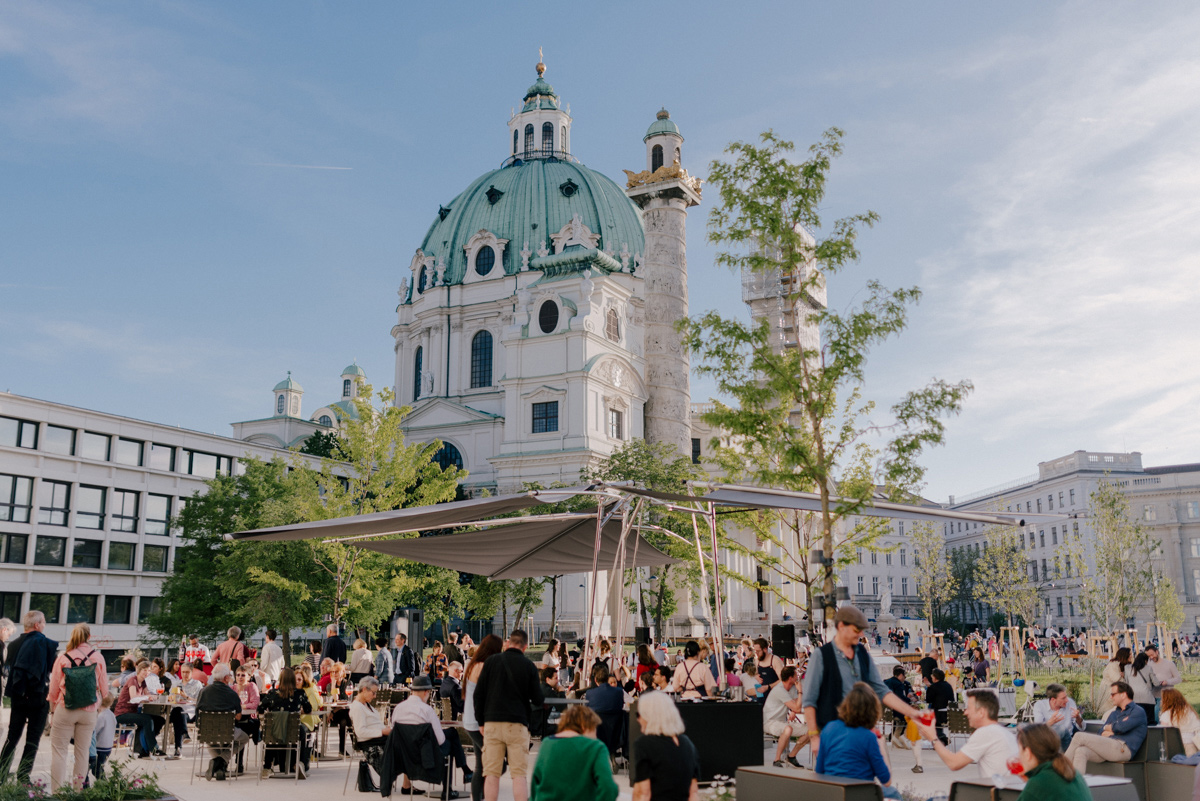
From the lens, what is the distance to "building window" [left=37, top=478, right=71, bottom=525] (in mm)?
43125

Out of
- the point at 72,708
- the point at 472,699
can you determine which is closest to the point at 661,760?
the point at 472,699

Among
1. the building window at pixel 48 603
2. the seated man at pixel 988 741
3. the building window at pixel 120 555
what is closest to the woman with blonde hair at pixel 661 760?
the seated man at pixel 988 741

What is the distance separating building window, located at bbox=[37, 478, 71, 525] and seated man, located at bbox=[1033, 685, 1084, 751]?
42576 millimetres

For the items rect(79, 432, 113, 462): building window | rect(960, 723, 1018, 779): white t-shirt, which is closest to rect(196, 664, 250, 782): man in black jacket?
rect(960, 723, 1018, 779): white t-shirt

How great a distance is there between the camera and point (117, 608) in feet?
152

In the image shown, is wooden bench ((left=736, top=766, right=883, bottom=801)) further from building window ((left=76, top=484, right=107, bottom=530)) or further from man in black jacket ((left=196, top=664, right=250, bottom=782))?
building window ((left=76, top=484, right=107, bottom=530))

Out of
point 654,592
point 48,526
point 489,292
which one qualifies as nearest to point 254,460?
point 48,526

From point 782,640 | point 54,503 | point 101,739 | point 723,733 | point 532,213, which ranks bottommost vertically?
point 101,739

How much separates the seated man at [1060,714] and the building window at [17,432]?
42355 mm

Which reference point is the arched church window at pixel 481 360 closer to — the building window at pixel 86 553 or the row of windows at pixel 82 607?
the row of windows at pixel 82 607

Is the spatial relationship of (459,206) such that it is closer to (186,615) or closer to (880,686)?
(186,615)

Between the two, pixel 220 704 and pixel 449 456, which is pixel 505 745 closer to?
pixel 220 704

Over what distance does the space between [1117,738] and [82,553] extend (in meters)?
45.2

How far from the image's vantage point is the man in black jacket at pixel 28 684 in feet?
34.3
